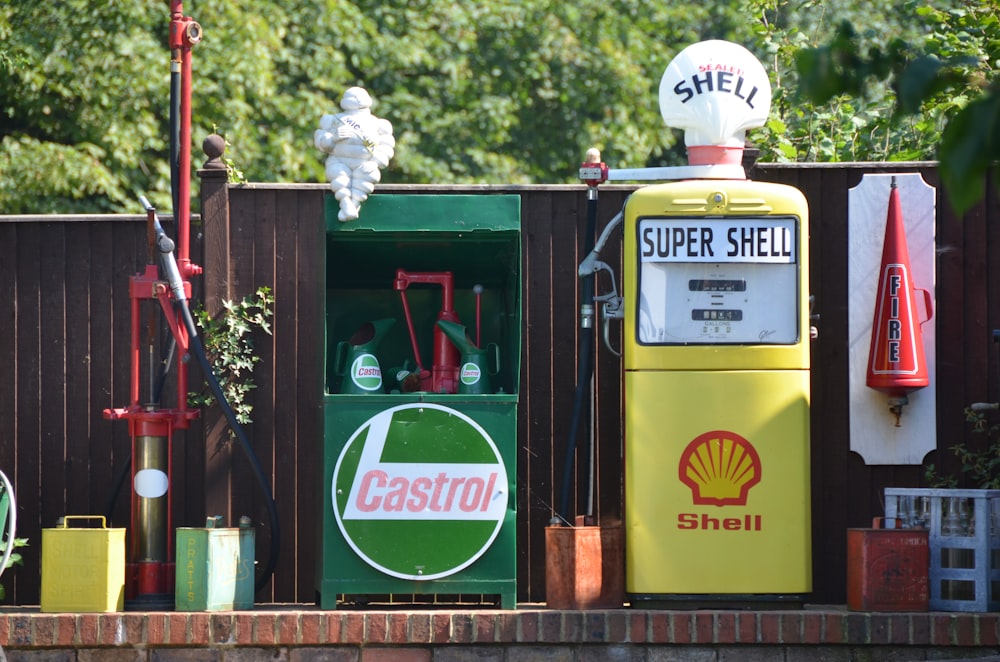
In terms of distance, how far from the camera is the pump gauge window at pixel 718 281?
6027 millimetres

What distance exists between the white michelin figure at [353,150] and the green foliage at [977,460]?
8.69 feet

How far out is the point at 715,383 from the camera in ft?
19.9

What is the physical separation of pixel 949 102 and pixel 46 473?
4799 mm

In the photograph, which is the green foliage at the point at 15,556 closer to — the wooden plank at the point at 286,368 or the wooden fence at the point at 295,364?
the wooden fence at the point at 295,364

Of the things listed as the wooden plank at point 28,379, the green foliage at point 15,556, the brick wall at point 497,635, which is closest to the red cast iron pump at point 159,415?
the brick wall at point 497,635

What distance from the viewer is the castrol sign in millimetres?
6105

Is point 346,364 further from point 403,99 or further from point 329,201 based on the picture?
point 403,99

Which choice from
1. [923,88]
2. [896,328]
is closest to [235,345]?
[896,328]

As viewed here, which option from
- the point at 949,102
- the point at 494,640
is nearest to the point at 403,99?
the point at 949,102

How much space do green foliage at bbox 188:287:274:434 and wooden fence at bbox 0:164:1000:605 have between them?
60mm

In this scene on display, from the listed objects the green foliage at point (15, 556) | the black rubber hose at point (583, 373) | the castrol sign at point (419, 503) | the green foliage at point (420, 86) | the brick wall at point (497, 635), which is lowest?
the brick wall at point (497, 635)

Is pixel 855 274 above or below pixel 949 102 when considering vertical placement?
below

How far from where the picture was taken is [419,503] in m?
6.10

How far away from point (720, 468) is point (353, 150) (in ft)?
6.32
